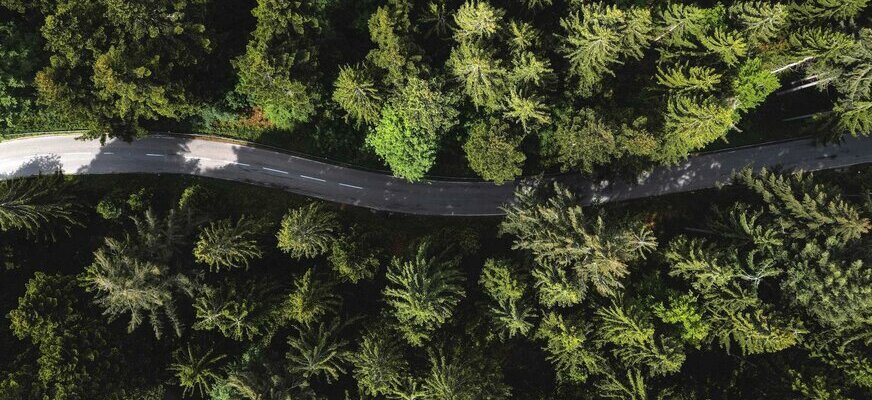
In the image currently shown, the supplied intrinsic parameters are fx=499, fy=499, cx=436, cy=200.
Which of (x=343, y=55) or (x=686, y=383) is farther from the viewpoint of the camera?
(x=343, y=55)

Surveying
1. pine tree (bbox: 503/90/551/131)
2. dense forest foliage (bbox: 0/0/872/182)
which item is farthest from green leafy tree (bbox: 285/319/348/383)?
pine tree (bbox: 503/90/551/131)

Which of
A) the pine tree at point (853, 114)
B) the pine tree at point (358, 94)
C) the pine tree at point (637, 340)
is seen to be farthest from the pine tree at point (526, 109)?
the pine tree at point (853, 114)

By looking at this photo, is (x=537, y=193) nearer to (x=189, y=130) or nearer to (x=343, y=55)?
(x=343, y=55)

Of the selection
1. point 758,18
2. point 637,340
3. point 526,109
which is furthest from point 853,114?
point 526,109

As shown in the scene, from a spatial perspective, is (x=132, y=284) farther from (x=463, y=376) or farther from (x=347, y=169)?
(x=463, y=376)

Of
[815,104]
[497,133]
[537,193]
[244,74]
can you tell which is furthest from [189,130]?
[815,104]
